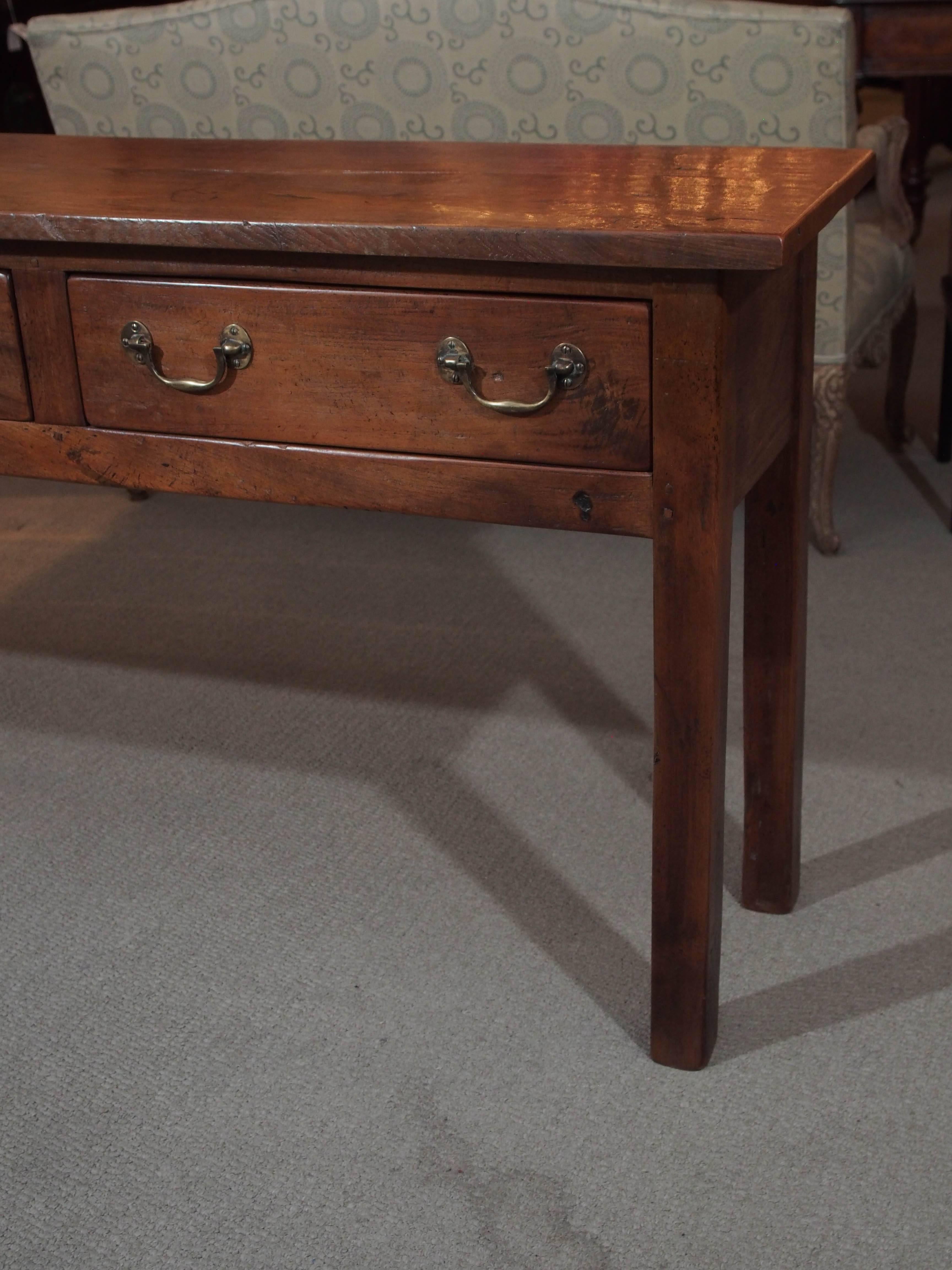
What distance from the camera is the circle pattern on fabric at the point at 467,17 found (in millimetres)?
2270

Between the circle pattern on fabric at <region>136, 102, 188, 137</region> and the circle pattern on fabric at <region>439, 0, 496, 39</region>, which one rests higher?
the circle pattern on fabric at <region>439, 0, 496, 39</region>

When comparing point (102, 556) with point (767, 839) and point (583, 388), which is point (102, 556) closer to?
point (767, 839)

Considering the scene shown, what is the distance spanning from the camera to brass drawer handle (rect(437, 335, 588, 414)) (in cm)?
118

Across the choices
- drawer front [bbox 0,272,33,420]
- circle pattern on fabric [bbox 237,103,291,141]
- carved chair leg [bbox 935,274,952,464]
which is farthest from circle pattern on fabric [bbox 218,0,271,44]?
carved chair leg [bbox 935,274,952,464]

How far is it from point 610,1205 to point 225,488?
2.47ft

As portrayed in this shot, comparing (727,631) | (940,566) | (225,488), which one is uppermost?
(225,488)

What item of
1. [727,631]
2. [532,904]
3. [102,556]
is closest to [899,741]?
[532,904]

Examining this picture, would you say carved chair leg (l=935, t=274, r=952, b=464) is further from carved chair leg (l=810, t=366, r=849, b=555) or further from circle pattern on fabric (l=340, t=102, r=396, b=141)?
circle pattern on fabric (l=340, t=102, r=396, b=141)

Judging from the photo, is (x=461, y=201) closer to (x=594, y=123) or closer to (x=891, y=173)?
(x=594, y=123)

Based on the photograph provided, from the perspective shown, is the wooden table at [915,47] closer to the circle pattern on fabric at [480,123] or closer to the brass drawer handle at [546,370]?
the circle pattern on fabric at [480,123]

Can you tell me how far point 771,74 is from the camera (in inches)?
86.6

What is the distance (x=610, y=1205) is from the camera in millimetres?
1296

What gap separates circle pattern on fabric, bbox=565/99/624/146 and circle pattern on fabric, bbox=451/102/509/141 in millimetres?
111

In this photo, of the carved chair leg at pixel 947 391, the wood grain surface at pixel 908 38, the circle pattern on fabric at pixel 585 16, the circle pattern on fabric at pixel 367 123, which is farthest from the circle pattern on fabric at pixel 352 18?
the carved chair leg at pixel 947 391
